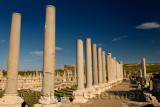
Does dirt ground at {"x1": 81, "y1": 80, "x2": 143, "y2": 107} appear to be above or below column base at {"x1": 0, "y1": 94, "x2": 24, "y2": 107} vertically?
below

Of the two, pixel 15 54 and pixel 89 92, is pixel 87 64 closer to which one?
pixel 89 92

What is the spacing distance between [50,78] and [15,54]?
277cm

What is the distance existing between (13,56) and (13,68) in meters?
0.74

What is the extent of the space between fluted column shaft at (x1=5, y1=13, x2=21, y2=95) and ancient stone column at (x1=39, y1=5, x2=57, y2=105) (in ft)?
6.29

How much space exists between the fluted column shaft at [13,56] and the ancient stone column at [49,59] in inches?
75.4

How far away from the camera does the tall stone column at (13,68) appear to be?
7.88m

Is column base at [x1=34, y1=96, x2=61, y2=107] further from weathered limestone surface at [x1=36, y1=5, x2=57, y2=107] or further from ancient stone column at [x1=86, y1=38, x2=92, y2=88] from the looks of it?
ancient stone column at [x1=86, y1=38, x2=92, y2=88]

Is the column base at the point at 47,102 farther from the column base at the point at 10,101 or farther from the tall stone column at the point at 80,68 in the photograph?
the tall stone column at the point at 80,68

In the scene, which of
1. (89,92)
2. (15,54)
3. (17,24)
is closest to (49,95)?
(15,54)

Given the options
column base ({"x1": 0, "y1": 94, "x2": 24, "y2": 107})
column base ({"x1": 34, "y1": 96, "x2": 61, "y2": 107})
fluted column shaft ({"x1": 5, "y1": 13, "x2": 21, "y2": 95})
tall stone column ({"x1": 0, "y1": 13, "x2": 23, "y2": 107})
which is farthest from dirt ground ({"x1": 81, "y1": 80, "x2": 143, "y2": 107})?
fluted column shaft ({"x1": 5, "y1": 13, "x2": 21, "y2": 95})

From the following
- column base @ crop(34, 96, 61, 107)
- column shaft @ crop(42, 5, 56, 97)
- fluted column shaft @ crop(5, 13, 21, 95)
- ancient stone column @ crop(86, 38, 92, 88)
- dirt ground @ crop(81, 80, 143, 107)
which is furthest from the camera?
ancient stone column @ crop(86, 38, 92, 88)

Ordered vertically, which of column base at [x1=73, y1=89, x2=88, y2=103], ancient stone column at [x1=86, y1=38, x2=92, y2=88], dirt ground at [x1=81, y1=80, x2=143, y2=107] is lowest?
dirt ground at [x1=81, y1=80, x2=143, y2=107]

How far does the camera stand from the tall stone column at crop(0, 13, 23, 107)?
25.8ft

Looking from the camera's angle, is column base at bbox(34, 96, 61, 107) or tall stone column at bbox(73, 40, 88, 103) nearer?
column base at bbox(34, 96, 61, 107)
